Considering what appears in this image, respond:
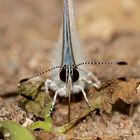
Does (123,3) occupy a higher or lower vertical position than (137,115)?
higher

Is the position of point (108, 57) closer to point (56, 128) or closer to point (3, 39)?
point (3, 39)

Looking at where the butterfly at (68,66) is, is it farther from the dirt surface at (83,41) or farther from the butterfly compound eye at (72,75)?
the dirt surface at (83,41)

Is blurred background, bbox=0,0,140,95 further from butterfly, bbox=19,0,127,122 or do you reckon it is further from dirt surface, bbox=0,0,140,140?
butterfly, bbox=19,0,127,122

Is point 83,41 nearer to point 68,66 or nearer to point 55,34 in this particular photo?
point 55,34

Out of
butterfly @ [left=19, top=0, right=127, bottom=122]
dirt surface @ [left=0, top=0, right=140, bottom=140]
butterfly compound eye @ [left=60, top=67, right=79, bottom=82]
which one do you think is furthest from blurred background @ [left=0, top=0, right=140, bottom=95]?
butterfly compound eye @ [left=60, top=67, right=79, bottom=82]

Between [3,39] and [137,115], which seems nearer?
[137,115]

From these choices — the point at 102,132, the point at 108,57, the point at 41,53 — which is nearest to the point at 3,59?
the point at 41,53

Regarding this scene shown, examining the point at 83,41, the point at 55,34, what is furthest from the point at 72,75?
the point at 55,34
